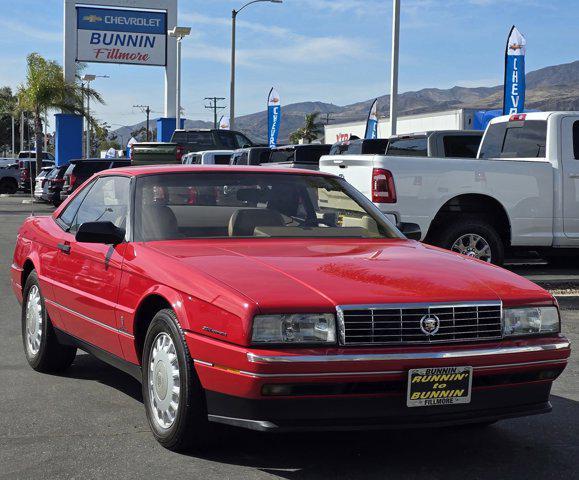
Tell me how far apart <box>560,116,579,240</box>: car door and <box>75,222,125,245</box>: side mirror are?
26.0ft

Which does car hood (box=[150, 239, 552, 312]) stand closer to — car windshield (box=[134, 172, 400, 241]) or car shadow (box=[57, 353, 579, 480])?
car windshield (box=[134, 172, 400, 241])

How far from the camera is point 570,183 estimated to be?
12.0 metres

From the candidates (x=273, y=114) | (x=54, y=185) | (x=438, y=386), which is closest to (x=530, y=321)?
(x=438, y=386)

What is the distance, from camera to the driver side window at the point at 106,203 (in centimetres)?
582

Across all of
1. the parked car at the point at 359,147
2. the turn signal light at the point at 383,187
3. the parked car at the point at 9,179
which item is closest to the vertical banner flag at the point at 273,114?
the parked car at the point at 9,179

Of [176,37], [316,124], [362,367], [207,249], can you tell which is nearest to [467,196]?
[207,249]

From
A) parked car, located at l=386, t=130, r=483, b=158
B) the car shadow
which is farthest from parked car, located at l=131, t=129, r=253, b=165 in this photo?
the car shadow

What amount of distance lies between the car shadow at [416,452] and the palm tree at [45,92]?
134 feet

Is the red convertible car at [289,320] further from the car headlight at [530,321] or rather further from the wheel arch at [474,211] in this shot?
the wheel arch at [474,211]

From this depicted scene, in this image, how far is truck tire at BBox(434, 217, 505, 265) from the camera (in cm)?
1170

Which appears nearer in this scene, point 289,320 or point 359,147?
point 289,320

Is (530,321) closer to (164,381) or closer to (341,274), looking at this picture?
(341,274)

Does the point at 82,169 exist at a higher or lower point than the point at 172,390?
higher

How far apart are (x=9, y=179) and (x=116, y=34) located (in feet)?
26.2
